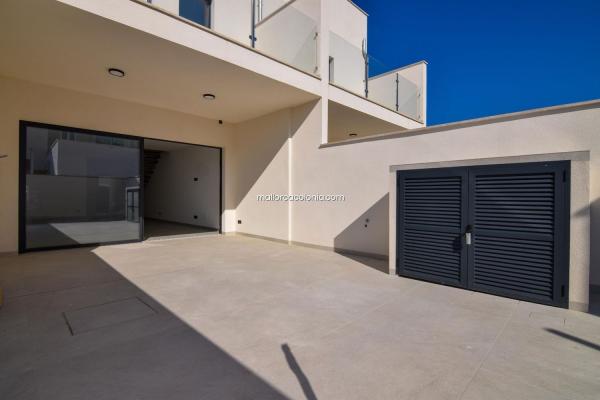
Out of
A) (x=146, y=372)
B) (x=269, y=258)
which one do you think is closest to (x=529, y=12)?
(x=269, y=258)

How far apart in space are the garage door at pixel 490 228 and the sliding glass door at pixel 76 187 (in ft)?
20.5

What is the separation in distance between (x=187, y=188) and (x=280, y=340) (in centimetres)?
899

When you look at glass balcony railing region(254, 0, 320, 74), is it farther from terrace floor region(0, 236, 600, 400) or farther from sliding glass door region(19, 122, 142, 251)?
terrace floor region(0, 236, 600, 400)

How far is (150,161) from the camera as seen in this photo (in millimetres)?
12086

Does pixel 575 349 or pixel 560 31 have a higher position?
pixel 560 31

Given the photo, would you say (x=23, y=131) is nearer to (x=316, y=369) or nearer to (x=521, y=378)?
(x=316, y=369)

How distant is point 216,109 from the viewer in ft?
23.0

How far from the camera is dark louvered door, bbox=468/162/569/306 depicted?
9.39ft

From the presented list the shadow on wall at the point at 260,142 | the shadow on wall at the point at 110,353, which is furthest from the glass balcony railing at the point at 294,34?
the shadow on wall at the point at 110,353

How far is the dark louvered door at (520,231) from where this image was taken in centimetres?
286

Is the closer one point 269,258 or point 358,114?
point 269,258

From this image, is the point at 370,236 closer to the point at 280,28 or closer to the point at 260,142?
the point at 260,142

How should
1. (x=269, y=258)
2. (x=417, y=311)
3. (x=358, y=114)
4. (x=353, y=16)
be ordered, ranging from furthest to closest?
(x=353, y=16), (x=358, y=114), (x=269, y=258), (x=417, y=311)

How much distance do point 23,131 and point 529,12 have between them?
1126 centimetres
